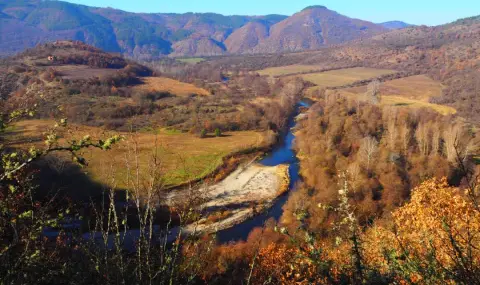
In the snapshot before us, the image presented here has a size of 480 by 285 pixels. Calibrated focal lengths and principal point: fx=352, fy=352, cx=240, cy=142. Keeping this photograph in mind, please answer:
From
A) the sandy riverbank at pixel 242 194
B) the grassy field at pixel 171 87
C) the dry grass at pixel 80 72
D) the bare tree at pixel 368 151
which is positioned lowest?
the sandy riverbank at pixel 242 194

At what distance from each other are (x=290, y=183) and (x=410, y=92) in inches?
2003

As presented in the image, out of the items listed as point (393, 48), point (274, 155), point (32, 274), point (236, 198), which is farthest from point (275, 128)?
point (393, 48)

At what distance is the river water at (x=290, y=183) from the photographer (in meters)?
22.8

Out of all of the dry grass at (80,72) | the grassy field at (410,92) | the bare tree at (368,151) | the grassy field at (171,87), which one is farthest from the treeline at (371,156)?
the dry grass at (80,72)

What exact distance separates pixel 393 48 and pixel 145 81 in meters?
87.6

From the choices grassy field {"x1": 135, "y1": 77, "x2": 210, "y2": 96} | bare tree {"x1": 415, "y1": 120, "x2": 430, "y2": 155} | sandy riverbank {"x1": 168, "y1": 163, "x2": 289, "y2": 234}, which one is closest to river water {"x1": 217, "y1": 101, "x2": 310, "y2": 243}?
sandy riverbank {"x1": 168, "y1": 163, "x2": 289, "y2": 234}

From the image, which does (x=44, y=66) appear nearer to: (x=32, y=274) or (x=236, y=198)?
(x=236, y=198)

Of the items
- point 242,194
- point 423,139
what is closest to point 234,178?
point 242,194

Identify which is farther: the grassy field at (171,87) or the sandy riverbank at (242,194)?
the grassy field at (171,87)

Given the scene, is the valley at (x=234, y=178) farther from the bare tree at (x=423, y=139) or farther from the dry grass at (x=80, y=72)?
the dry grass at (x=80, y=72)

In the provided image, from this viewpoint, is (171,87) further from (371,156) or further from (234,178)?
(371,156)

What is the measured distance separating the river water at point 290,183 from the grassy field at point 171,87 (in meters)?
27.0

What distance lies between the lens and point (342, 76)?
97500 mm

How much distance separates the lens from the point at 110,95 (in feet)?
213
